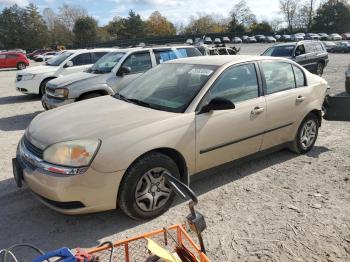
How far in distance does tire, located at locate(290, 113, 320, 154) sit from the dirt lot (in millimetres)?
275

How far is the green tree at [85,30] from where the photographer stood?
78312mm

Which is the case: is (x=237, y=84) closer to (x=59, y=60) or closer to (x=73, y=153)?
(x=73, y=153)

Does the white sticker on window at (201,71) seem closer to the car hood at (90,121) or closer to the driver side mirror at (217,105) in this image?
the driver side mirror at (217,105)

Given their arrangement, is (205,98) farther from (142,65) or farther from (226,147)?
(142,65)

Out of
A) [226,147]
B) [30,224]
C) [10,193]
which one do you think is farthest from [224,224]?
[10,193]

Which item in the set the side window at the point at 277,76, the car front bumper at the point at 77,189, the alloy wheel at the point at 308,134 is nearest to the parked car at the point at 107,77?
the side window at the point at 277,76

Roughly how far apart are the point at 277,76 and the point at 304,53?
1071cm

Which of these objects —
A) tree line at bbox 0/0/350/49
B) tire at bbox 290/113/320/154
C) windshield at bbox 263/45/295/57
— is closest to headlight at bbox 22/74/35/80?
windshield at bbox 263/45/295/57

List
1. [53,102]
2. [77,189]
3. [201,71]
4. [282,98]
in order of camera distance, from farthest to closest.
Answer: [53,102] < [282,98] < [201,71] < [77,189]

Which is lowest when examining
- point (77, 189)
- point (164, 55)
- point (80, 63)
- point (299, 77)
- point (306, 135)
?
point (306, 135)

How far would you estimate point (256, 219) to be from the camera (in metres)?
3.74

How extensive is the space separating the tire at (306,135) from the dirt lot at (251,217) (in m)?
0.28

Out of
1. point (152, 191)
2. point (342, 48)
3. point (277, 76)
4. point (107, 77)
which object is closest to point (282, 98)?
point (277, 76)

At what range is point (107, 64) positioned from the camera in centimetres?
901
